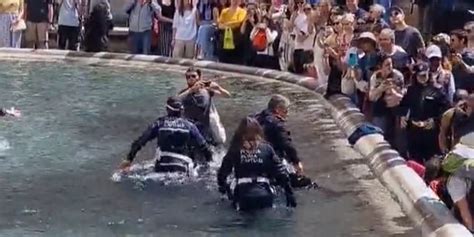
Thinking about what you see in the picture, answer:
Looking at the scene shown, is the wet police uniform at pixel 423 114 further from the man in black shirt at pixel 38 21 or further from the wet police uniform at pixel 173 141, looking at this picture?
the man in black shirt at pixel 38 21

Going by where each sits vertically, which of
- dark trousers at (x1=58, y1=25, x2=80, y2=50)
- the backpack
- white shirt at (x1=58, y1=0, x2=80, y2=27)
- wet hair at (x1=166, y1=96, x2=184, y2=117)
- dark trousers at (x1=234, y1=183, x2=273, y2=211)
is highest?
wet hair at (x1=166, y1=96, x2=184, y2=117)

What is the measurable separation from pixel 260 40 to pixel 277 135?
8.87m

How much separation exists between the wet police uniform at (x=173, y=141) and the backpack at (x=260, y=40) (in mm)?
8370

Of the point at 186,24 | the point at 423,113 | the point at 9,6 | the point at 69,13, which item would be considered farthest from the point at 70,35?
→ the point at 423,113

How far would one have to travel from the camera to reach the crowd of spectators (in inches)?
526

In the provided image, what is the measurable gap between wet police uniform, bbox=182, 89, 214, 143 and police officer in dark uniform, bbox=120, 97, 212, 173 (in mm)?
879

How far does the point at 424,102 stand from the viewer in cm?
1345

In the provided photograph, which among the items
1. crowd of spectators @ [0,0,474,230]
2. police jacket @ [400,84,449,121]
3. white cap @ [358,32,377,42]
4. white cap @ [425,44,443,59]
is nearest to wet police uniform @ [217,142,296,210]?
crowd of spectators @ [0,0,474,230]

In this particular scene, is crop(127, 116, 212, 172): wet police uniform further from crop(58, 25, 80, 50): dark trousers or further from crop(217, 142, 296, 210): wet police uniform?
crop(58, 25, 80, 50): dark trousers

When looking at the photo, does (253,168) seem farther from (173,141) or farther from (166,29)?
(166,29)

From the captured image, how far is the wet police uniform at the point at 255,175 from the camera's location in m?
11.5

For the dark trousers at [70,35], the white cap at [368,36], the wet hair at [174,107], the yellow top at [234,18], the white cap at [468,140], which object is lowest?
the dark trousers at [70,35]

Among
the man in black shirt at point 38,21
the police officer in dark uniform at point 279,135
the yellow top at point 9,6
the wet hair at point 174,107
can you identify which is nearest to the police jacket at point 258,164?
the police officer in dark uniform at point 279,135

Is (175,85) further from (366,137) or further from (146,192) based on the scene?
(146,192)
